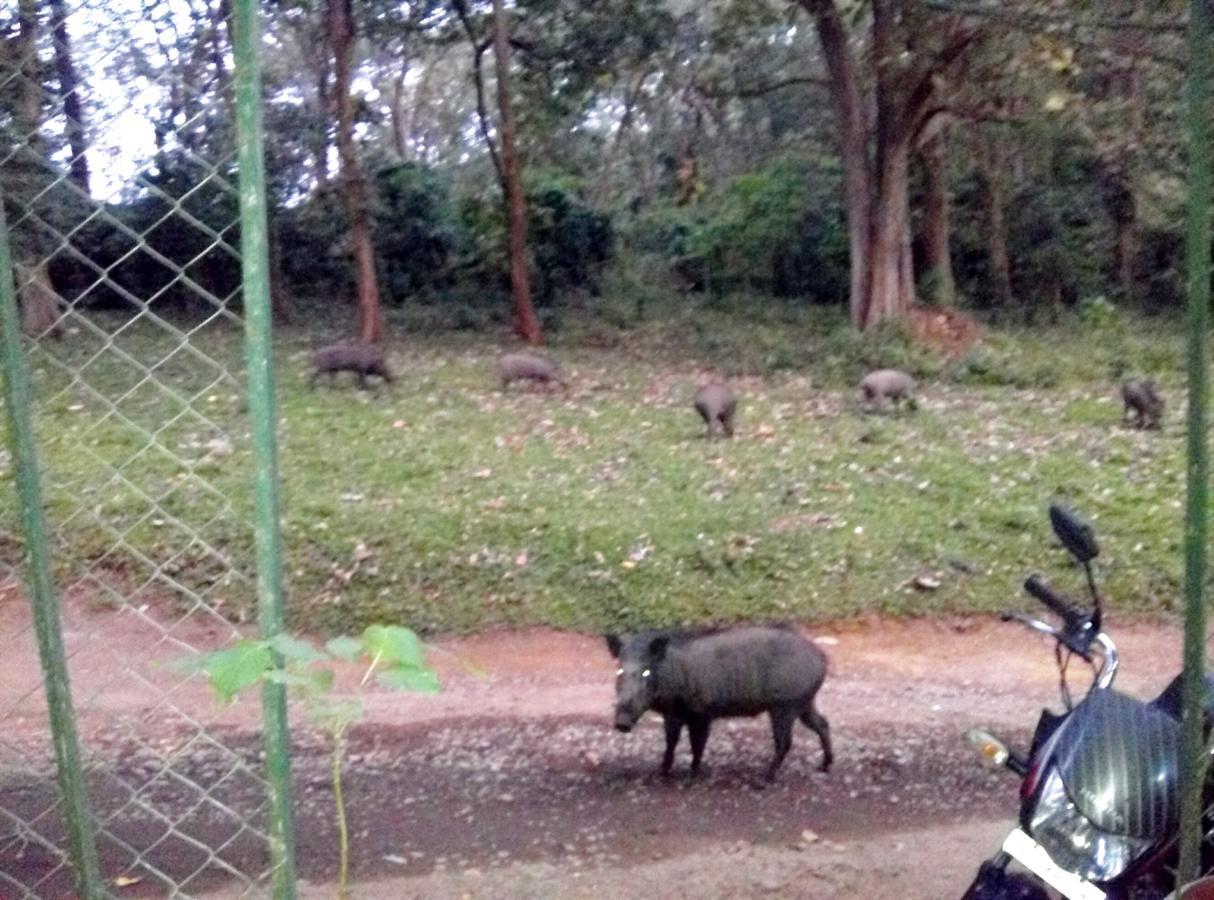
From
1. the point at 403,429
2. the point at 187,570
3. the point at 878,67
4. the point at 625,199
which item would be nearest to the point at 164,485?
the point at 187,570

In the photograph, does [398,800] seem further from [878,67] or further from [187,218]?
[878,67]

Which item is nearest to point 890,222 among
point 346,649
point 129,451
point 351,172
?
point 351,172

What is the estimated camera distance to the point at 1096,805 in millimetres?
2764

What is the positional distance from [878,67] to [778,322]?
4973mm

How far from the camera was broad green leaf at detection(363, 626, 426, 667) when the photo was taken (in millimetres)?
1932

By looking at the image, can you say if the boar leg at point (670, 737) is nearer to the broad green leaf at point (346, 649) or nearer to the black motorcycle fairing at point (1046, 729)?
the black motorcycle fairing at point (1046, 729)

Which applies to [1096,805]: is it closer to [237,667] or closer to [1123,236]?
[237,667]

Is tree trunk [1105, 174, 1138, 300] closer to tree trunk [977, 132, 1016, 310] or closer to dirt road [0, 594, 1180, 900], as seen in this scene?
tree trunk [977, 132, 1016, 310]

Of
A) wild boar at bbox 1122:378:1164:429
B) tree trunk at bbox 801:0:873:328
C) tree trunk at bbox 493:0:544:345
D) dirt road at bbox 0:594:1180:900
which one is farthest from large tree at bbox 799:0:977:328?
dirt road at bbox 0:594:1180:900

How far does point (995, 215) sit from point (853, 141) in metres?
4.78

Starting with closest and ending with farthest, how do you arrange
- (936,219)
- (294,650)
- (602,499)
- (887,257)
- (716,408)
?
(294,650) < (602,499) < (716,408) < (887,257) < (936,219)

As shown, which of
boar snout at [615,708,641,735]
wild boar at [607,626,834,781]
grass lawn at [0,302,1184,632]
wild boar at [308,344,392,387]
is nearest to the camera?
boar snout at [615,708,641,735]

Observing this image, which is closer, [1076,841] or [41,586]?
[41,586]

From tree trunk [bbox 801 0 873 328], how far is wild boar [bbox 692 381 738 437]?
5.28 m
